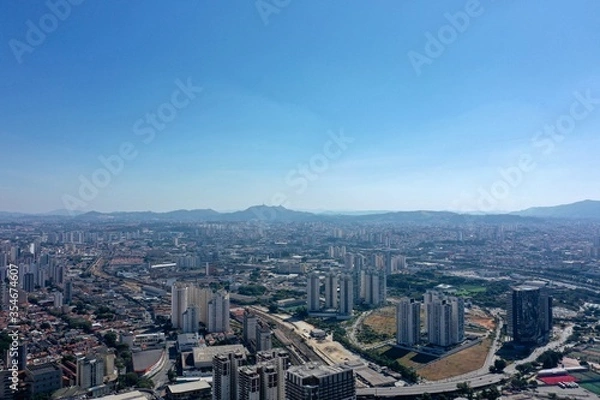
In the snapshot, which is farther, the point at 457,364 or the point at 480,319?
the point at 480,319

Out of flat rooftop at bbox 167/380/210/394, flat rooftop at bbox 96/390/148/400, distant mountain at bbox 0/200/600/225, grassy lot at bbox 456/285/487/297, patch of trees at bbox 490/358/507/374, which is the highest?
distant mountain at bbox 0/200/600/225

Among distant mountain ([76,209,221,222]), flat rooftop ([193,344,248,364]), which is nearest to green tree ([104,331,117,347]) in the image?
flat rooftop ([193,344,248,364])

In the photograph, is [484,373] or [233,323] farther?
[233,323]

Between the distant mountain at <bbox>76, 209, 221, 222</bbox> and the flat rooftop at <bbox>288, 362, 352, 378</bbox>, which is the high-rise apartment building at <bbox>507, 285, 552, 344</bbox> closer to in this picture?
the flat rooftop at <bbox>288, 362, 352, 378</bbox>

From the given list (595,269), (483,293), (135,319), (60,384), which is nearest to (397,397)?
(60,384)

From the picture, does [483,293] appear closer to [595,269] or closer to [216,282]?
[595,269]

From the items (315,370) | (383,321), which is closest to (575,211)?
(383,321)

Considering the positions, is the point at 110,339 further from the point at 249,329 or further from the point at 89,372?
the point at 249,329
